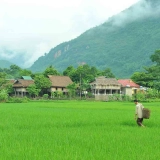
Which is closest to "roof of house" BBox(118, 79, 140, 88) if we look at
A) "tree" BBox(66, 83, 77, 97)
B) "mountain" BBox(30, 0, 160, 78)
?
"tree" BBox(66, 83, 77, 97)

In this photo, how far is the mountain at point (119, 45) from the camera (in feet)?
350

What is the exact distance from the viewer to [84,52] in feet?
432

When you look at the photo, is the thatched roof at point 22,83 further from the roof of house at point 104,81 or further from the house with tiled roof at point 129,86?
the house with tiled roof at point 129,86

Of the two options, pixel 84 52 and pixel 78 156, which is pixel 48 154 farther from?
pixel 84 52

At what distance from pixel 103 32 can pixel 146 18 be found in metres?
22.2

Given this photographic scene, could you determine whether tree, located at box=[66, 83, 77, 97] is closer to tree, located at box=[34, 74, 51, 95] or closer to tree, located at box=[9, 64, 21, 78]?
tree, located at box=[34, 74, 51, 95]

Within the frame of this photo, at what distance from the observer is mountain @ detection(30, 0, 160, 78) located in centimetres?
10681

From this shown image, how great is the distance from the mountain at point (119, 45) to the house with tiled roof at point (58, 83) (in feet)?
138

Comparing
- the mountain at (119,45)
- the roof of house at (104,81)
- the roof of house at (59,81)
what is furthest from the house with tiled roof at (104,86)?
the mountain at (119,45)

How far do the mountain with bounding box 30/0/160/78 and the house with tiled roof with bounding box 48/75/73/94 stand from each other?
42.0 m

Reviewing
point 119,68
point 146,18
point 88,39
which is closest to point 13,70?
point 119,68

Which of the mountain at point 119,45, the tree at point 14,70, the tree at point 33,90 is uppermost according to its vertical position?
the mountain at point 119,45

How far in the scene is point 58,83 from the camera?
54906 millimetres

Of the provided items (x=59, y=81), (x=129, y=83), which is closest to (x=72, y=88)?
(x=59, y=81)
